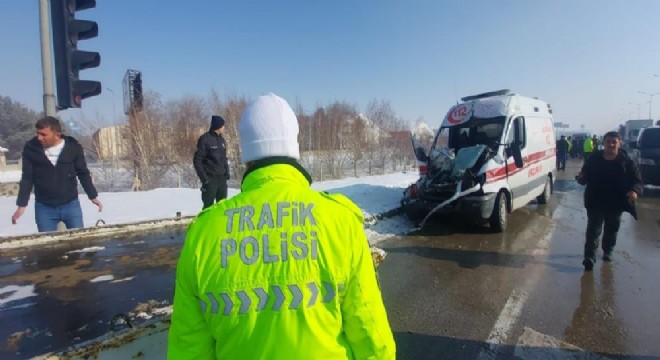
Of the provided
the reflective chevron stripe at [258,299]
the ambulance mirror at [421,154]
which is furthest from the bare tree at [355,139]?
the reflective chevron stripe at [258,299]

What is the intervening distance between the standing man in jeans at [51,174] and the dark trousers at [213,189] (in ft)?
7.48

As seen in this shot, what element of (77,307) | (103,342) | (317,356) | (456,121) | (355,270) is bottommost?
(77,307)

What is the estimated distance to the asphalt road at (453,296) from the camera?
3104 millimetres

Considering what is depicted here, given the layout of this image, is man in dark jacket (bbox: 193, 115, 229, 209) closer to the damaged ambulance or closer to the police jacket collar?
the damaged ambulance

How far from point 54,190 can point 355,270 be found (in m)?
4.84

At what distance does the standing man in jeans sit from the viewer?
446cm

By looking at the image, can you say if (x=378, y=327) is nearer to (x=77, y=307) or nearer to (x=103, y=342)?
(x=103, y=342)

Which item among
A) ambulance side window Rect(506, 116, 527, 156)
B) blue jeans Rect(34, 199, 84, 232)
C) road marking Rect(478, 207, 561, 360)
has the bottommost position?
road marking Rect(478, 207, 561, 360)

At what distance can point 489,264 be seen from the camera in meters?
5.52

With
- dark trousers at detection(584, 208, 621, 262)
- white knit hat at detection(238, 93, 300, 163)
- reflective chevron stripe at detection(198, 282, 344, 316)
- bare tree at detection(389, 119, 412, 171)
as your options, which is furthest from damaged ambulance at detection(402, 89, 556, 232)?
bare tree at detection(389, 119, 412, 171)

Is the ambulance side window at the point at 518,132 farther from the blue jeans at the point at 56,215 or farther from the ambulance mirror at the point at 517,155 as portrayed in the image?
the blue jeans at the point at 56,215

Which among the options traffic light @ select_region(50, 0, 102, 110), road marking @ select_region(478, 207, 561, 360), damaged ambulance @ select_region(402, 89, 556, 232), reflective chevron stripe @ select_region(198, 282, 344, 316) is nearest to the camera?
reflective chevron stripe @ select_region(198, 282, 344, 316)

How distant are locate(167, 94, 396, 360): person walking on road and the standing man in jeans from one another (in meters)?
4.40

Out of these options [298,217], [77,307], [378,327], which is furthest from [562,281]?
[77,307]
